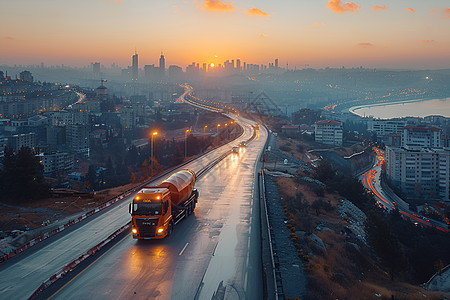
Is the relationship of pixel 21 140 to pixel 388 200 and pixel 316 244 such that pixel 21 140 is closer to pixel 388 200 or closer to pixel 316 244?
pixel 388 200

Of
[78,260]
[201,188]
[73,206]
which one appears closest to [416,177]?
[201,188]

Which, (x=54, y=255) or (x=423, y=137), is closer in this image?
(x=54, y=255)

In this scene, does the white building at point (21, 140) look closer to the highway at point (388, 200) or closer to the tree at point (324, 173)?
the tree at point (324, 173)

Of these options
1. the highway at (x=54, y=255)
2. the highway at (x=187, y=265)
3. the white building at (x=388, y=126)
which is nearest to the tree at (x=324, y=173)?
the highway at (x=187, y=265)

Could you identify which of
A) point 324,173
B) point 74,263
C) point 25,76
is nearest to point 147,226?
point 74,263

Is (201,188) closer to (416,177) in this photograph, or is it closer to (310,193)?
(310,193)

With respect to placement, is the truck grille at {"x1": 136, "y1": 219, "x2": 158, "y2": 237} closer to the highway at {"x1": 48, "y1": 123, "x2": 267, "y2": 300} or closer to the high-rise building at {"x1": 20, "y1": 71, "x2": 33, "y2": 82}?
the highway at {"x1": 48, "y1": 123, "x2": 267, "y2": 300}
